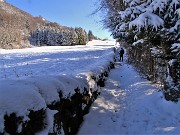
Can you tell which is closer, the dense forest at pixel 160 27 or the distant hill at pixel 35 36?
the dense forest at pixel 160 27

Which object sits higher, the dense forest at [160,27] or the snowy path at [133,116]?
the dense forest at [160,27]

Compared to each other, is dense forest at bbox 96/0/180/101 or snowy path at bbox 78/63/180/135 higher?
dense forest at bbox 96/0/180/101

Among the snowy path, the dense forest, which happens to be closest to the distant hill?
the snowy path

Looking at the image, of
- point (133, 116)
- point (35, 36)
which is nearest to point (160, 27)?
point (133, 116)

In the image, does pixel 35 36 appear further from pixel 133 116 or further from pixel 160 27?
pixel 160 27

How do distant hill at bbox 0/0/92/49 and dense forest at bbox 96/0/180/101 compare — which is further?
distant hill at bbox 0/0/92/49

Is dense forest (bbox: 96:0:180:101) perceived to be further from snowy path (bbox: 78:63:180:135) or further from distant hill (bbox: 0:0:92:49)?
distant hill (bbox: 0:0:92:49)

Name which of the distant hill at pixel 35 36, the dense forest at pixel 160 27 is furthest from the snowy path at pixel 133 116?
the distant hill at pixel 35 36

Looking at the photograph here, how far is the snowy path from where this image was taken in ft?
23.5

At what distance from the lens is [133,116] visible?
8297 mm

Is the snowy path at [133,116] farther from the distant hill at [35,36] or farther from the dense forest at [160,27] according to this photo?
the distant hill at [35,36]

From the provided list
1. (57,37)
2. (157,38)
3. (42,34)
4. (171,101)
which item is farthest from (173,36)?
(42,34)

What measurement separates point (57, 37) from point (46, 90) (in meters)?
104

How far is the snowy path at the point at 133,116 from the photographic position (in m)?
7.15
